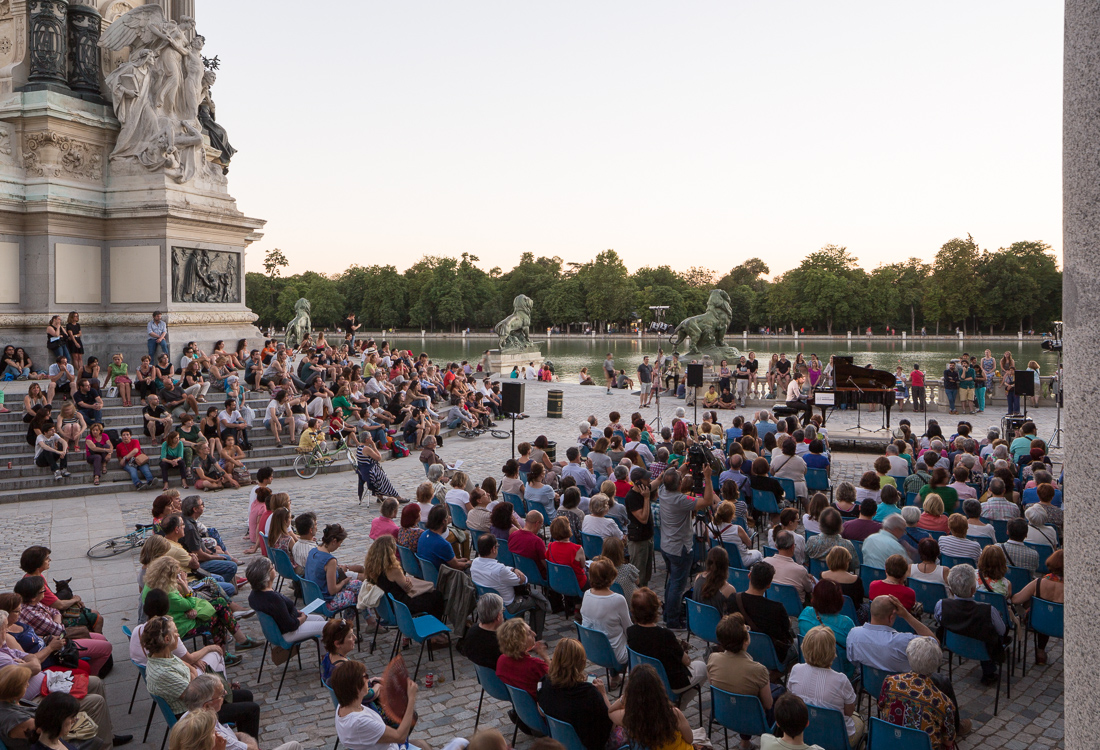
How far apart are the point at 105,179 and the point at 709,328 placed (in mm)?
20988

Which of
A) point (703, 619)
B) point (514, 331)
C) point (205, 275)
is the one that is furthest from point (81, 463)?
point (514, 331)

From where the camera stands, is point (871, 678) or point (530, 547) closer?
point (871, 678)

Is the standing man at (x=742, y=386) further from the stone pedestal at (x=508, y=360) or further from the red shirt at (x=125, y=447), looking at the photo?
the red shirt at (x=125, y=447)

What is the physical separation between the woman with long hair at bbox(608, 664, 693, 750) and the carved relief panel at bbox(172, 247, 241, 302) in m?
15.9

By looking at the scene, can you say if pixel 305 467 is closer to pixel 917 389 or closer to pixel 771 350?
pixel 917 389

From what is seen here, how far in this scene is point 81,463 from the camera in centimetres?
1277

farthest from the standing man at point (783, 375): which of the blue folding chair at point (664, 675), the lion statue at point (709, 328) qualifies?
the blue folding chair at point (664, 675)

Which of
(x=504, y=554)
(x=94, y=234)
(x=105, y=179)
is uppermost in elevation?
(x=105, y=179)

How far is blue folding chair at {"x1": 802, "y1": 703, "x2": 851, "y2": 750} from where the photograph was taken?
165 inches

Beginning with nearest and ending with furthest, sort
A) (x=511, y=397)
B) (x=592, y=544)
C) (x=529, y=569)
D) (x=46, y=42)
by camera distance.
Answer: (x=529, y=569)
(x=592, y=544)
(x=511, y=397)
(x=46, y=42)

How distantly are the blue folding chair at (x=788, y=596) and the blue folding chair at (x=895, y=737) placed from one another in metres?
2.03

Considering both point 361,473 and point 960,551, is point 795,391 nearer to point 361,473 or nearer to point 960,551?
point 361,473

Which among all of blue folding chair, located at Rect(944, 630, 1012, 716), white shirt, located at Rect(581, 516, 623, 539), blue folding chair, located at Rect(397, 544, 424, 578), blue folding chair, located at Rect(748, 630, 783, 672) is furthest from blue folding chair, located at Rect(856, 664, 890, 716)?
blue folding chair, located at Rect(397, 544, 424, 578)

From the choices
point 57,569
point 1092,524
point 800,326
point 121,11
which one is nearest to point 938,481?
point 1092,524
